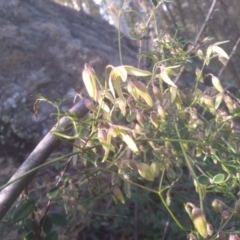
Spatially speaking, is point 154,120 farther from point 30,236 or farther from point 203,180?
point 30,236

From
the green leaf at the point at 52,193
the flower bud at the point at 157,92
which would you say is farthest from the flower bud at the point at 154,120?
the green leaf at the point at 52,193

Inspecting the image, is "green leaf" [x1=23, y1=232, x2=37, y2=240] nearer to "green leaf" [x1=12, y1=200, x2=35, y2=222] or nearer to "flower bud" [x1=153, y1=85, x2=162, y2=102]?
"green leaf" [x1=12, y1=200, x2=35, y2=222]

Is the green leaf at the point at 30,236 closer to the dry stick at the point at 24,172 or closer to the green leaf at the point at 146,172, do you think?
the dry stick at the point at 24,172

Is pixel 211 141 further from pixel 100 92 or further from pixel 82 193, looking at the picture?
pixel 82 193

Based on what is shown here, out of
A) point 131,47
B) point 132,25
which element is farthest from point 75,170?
point 131,47

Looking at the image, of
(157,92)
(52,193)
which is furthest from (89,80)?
(52,193)

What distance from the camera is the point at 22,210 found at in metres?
1.08

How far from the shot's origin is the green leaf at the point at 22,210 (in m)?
1.07

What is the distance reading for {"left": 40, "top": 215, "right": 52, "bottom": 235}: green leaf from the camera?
112 cm

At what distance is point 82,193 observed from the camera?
174 centimetres

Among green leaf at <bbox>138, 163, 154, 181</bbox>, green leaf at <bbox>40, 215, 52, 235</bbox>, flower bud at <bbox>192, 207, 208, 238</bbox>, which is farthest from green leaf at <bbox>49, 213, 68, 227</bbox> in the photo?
flower bud at <bbox>192, 207, 208, 238</bbox>

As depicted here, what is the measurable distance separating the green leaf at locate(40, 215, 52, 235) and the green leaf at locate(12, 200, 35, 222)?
49 millimetres

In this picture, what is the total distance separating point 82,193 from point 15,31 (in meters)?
0.88

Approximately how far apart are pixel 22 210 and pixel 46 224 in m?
0.07
